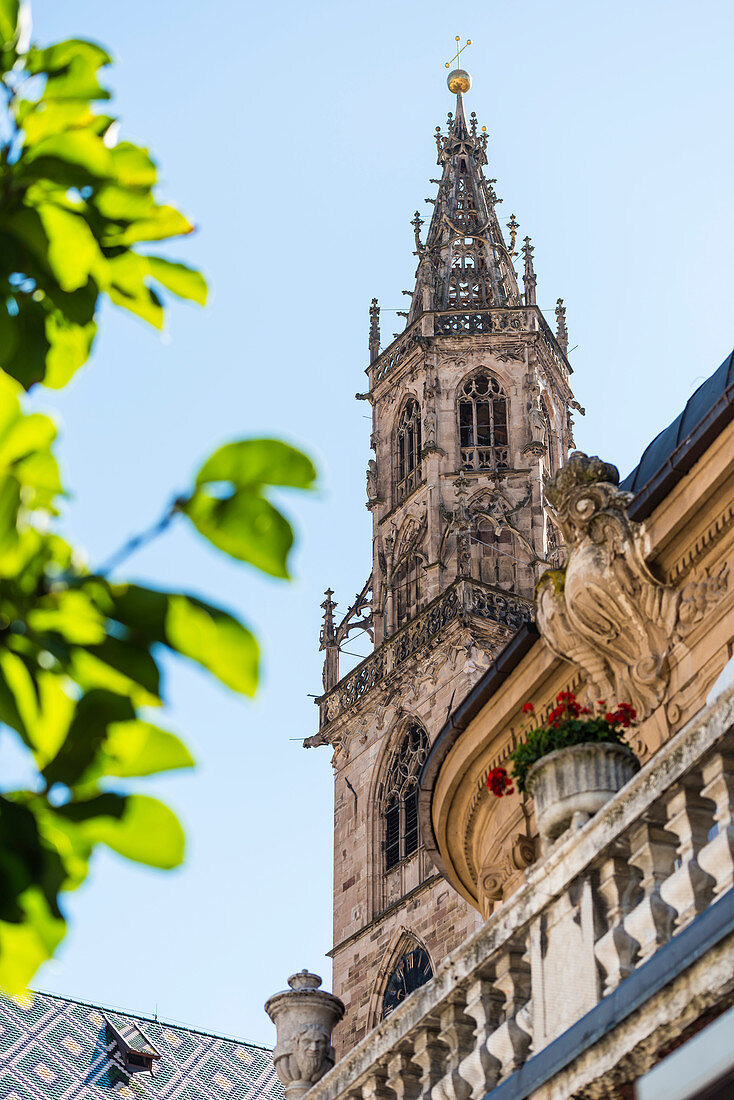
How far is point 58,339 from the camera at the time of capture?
3.36 m

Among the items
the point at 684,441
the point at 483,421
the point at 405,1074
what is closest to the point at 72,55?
the point at 405,1074

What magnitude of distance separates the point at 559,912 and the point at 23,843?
450 cm

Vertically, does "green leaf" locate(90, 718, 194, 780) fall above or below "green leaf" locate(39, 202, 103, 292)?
below

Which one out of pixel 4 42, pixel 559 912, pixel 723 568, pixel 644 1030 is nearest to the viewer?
pixel 4 42

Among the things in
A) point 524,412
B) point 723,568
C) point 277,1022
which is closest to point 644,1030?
point 277,1022

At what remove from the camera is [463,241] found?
64.0 meters

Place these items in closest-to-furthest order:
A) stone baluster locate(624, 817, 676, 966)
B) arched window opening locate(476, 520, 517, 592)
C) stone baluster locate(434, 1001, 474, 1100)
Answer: stone baluster locate(624, 817, 676, 966) → stone baluster locate(434, 1001, 474, 1100) → arched window opening locate(476, 520, 517, 592)

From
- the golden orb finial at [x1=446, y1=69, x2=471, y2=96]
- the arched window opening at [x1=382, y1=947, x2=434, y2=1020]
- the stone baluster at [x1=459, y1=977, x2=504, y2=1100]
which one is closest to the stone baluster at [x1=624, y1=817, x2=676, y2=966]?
the stone baluster at [x1=459, y1=977, x2=504, y2=1100]

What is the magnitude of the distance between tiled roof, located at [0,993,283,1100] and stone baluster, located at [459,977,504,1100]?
34.5m

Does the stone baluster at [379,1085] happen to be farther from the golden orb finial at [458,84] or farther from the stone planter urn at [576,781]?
the golden orb finial at [458,84]

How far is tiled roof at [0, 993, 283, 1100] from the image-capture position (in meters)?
41.5

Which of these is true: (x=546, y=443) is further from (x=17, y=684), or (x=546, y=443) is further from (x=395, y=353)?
(x=17, y=684)

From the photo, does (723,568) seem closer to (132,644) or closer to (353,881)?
(132,644)

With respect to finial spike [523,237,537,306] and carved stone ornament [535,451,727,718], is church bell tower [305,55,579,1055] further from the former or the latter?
carved stone ornament [535,451,727,718]
